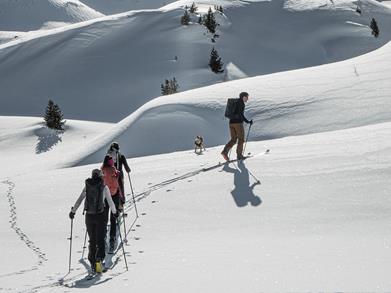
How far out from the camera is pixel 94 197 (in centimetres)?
775

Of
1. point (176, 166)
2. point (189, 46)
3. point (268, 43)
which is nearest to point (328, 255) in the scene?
point (176, 166)

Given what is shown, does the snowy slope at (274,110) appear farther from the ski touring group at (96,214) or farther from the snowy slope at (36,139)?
the ski touring group at (96,214)

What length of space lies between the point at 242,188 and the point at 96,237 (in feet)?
11.4

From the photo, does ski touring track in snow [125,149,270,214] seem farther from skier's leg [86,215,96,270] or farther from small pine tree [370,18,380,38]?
small pine tree [370,18,380,38]

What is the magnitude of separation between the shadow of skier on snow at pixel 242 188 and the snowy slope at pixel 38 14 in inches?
3818

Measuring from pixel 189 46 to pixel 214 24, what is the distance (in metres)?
4.01

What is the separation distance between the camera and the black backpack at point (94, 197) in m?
7.75

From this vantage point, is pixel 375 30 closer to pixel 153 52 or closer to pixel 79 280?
pixel 153 52

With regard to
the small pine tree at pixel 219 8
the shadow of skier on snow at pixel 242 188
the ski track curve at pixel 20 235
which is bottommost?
the ski track curve at pixel 20 235

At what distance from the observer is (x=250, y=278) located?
6.27 m

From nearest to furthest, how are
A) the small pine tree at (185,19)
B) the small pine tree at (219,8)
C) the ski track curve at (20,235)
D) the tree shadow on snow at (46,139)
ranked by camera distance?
the ski track curve at (20,235), the tree shadow on snow at (46,139), the small pine tree at (185,19), the small pine tree at (219,8)

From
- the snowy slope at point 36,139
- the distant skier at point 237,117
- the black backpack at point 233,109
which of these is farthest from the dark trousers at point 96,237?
the snowy slope at point 36,139

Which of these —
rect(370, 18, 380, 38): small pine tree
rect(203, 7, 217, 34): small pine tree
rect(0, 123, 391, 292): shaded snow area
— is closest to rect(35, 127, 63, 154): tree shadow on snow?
rect(0, 123, 391, 292): shaded snow area

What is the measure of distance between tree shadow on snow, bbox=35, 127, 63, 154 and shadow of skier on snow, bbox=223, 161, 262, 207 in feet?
61.5
